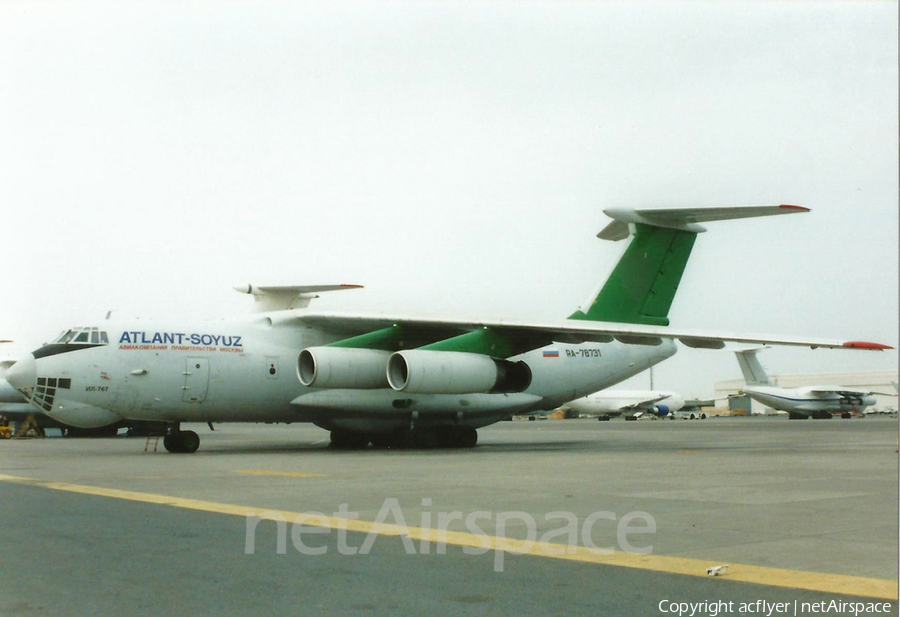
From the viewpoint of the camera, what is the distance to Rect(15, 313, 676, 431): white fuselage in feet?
57.6

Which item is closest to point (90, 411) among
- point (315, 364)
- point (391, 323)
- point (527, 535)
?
point (315, 364)

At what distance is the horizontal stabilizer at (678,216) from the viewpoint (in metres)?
18.7

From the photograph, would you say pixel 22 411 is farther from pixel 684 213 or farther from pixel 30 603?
pixel 30 603

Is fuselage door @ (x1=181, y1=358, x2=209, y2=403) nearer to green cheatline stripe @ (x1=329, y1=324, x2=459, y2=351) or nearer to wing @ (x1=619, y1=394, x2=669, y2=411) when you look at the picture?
green cheatline stripe @ (x1=329, y1=324, x2=459, y2=351)

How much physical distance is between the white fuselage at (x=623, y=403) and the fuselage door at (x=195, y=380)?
48086 millimetres

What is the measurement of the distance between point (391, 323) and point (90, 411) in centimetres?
648

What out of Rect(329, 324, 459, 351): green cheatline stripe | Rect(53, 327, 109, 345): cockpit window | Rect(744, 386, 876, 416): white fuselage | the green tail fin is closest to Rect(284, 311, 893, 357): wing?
Rect(329, 324, 459, 351): green cheatline stripe

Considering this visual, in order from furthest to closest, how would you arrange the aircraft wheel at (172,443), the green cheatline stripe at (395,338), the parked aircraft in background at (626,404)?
the parked aircraft in background at (626,404), the green cheatline stripe at (395,338), the aircraft wheel at (172,443)

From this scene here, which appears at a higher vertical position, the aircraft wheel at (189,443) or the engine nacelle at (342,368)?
the engine nacelle at (342,368)

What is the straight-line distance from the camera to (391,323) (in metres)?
20.4

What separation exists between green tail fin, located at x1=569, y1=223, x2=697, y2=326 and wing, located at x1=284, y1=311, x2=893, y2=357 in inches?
69.3

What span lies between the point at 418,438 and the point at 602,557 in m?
15.5

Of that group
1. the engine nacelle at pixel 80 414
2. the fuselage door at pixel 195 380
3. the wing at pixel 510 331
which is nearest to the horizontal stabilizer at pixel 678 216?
the wing at pixel 510 331

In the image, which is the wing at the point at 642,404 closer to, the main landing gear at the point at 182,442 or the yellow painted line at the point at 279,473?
the main landing gear at the point at 182,442
